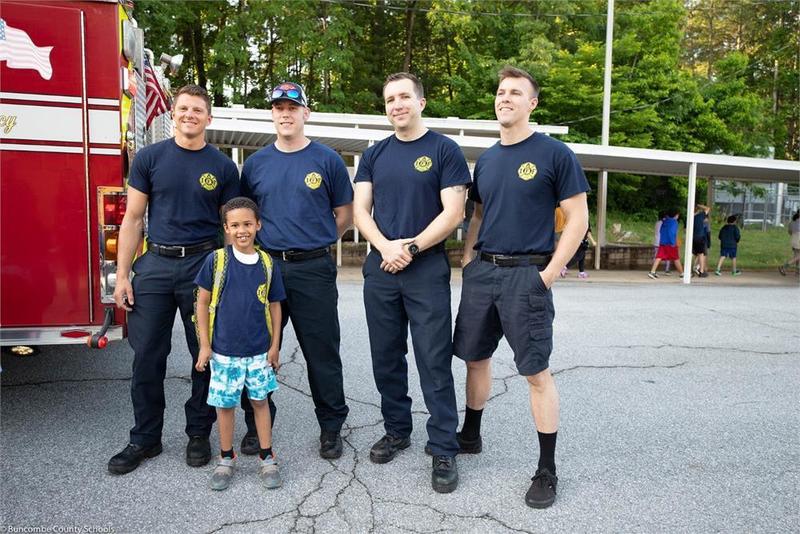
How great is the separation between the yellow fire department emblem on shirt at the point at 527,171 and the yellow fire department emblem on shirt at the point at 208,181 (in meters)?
1.67

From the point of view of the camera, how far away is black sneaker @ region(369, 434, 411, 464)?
360 centimetres

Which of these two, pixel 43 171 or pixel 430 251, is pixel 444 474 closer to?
pixel 430 251

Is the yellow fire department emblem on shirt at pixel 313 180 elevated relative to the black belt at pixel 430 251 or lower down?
elevated

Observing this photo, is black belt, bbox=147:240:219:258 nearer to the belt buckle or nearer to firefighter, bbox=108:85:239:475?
firefighter, bbox=108:85:239:475

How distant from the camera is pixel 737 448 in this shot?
3.90m

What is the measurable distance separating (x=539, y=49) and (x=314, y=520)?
75.3ft

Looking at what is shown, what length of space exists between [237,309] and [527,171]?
1.63 m

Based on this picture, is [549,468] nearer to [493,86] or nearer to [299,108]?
[299,108]

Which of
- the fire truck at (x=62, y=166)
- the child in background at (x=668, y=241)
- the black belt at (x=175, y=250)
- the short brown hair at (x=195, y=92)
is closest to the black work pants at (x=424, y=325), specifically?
the black belt at (x=175, y=250)

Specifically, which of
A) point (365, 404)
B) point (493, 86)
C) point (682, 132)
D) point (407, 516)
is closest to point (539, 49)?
point (493, 86)

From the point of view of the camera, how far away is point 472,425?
3752 millimetres

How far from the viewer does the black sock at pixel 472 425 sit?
147 inches

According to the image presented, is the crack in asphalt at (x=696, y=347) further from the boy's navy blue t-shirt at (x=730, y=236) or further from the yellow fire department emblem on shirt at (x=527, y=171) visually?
the boy's navy blue t-shirt at (x=730, y=236)

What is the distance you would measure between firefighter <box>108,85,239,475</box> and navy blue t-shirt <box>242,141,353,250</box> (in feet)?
0.72
